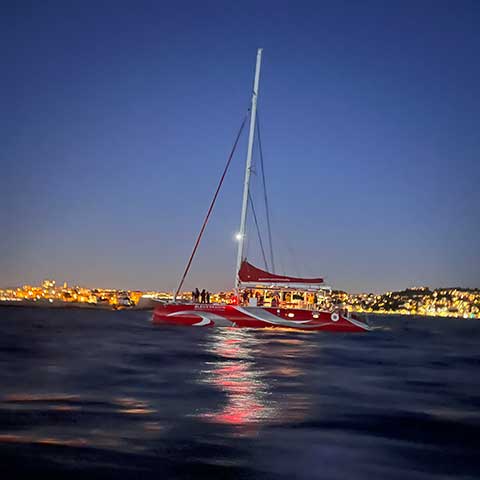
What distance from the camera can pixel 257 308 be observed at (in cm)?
4716

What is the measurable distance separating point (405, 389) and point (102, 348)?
55.7ft

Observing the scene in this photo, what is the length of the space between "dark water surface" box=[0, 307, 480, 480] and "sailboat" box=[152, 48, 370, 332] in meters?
20.3

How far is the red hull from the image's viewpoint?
151 ft

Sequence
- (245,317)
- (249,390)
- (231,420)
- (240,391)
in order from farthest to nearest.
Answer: (245,317), (249,390), (240,391), (231,420)

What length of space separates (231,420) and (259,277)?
35.9 meters

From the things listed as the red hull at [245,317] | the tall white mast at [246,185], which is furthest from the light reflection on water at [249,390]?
the tall white mast at [246,185]

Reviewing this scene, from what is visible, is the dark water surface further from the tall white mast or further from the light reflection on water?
the tall white mast

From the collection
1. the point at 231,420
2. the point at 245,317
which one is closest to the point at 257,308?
the point at 245,317

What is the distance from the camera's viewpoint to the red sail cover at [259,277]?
4834 cm

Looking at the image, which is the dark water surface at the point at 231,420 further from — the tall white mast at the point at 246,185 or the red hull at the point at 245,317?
the tall white mast at the point at 246,185

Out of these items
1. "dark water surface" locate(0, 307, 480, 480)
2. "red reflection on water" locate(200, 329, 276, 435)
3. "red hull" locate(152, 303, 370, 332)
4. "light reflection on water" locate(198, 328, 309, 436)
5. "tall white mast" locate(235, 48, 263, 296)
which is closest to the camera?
"dark water surface" locate(0, 307, 480, 480)

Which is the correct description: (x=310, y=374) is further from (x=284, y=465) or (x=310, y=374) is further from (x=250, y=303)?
(x=250, y=303)

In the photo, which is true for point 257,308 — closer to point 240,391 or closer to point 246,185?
point 246,185

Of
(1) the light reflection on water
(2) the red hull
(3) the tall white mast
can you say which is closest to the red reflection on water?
(1) the light reflection on water
